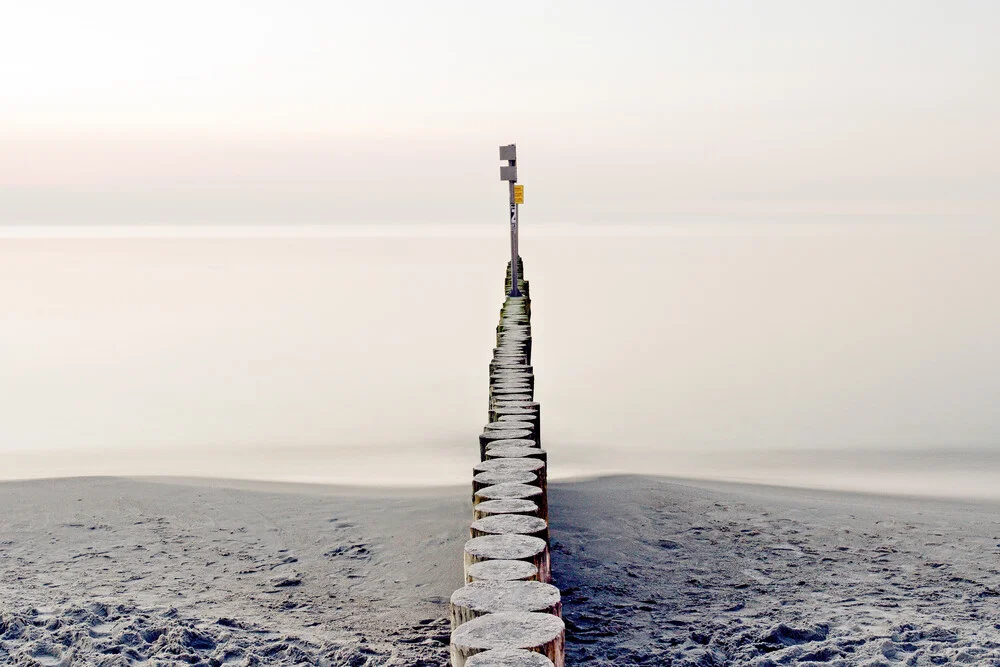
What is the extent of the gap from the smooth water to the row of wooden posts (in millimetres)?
3118

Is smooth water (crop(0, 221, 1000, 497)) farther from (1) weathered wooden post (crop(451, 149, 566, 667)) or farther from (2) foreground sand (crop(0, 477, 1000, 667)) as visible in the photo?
(1) weathered wooden post (crop(451, 149, 566, 667))

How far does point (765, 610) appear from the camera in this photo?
5.07 m

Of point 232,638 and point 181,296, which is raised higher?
point 181,296

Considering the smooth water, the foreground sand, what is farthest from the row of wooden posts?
the smooth water

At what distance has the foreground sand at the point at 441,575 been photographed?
458 cm

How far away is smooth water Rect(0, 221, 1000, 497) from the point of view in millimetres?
9961

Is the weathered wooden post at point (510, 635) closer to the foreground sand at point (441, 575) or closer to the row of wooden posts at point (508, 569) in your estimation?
the row of wooden posts at point (508, 569)

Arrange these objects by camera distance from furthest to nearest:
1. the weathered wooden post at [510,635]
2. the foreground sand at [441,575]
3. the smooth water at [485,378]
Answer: the smooth water at [485,378] < the foreground sand at [441,575] < the weathered wooden post at [510,635]

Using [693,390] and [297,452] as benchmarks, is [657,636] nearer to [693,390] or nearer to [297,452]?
[297,452]

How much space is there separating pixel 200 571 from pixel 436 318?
18.0 metres

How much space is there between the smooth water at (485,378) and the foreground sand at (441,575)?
5.51ft

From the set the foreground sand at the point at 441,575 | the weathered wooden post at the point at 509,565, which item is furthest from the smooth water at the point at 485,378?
the weathered wooden post at the point at 509,565

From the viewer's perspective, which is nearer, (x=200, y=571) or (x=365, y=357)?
(x=200, y=571)

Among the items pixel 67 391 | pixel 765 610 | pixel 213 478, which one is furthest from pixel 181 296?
pixel 765 610
